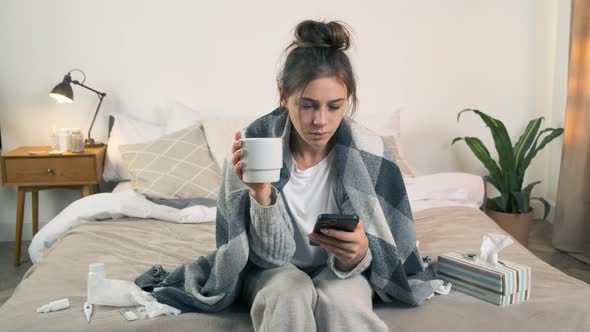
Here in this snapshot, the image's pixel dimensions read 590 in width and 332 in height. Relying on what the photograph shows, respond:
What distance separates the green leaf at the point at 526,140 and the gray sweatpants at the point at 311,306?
212cm

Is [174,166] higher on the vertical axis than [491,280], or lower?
higher

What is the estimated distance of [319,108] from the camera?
139 centimetres

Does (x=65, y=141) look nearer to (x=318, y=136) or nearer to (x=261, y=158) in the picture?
(x=318, y=136)

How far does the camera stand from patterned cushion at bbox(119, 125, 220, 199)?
2646 mm

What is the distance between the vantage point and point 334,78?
1.42m

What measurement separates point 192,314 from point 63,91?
1.95m

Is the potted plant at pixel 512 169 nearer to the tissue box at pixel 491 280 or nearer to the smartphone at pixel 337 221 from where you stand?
the tissue box at pixel 491 280

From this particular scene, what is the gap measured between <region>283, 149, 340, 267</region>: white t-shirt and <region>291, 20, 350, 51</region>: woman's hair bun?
0.32m

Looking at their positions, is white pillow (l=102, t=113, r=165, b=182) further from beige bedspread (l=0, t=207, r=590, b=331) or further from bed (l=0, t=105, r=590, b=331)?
beige bedspread (l=0, t=207, r=590, b=331)

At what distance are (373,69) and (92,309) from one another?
94.9 inches

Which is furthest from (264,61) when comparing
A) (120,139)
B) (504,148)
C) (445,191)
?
(504,148)

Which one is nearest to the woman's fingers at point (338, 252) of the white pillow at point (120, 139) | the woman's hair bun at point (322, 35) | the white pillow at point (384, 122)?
the woman's hair bun at point (322, 35)

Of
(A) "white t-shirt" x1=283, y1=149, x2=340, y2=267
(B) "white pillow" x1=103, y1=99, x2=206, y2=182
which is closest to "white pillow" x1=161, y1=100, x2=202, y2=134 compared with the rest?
(B) "white pillow" x1=103, y1=99, x2=206, y2=182

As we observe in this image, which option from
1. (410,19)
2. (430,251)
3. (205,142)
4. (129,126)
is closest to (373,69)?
(410,19)
